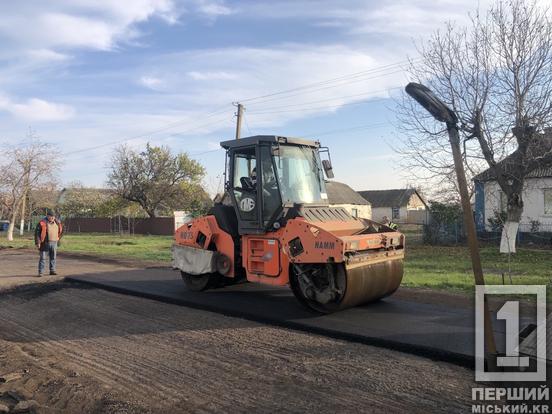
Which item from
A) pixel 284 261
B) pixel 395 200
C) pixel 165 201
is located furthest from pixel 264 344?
pixel 395 200

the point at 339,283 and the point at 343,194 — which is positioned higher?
the point at 343,194

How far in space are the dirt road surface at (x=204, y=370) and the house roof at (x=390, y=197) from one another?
5934 centimetres

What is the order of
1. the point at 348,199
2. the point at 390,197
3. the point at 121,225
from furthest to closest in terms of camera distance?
1. the point at 390,197
2. the point at 348,199
3. the point at 121,225

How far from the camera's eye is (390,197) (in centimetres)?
6638

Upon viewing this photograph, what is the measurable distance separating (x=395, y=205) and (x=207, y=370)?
60955mm

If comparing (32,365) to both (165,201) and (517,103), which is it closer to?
(517,103)

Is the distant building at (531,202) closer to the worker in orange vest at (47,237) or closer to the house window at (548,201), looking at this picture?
the house window at (548,201)

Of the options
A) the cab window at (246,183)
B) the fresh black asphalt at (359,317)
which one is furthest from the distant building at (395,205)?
the cab window at (246,183)

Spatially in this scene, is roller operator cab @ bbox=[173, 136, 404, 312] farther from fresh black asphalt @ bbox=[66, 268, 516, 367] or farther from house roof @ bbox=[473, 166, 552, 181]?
house roof @ bbox=[473, 166, 552, 181]

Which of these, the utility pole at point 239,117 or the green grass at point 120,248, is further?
the utility pole at point 239,117

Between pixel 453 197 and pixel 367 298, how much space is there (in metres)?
16.3

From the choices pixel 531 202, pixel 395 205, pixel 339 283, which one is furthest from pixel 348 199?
pixel 339 283

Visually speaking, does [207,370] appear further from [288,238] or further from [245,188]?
[245,188]

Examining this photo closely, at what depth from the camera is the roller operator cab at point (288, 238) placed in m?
7.26
